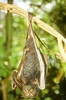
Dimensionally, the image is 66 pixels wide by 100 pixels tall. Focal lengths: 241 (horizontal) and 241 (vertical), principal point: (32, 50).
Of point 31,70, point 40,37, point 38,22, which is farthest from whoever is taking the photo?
point 40,37

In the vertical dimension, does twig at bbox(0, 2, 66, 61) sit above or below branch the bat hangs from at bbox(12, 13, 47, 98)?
above

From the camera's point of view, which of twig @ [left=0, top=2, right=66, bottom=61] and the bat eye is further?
the bat eye

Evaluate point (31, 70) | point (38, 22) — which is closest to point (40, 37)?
point (31, 70)

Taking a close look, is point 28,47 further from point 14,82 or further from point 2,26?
point 2,26

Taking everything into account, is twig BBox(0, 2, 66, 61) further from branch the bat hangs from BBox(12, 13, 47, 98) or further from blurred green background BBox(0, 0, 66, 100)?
blurred green background BBox(0, 0, 66, 100)

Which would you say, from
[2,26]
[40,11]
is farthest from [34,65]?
[2,26]

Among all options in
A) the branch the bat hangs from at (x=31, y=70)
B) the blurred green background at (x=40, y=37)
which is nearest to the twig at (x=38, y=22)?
the branch the bat hangs from at (x=31, y=70)

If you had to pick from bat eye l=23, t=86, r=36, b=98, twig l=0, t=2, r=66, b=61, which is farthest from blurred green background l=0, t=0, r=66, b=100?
twig l=0, t=2, r=66, b=61

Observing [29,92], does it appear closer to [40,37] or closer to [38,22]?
[38,22]

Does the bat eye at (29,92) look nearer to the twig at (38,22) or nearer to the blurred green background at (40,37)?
the twig at (38,22)
